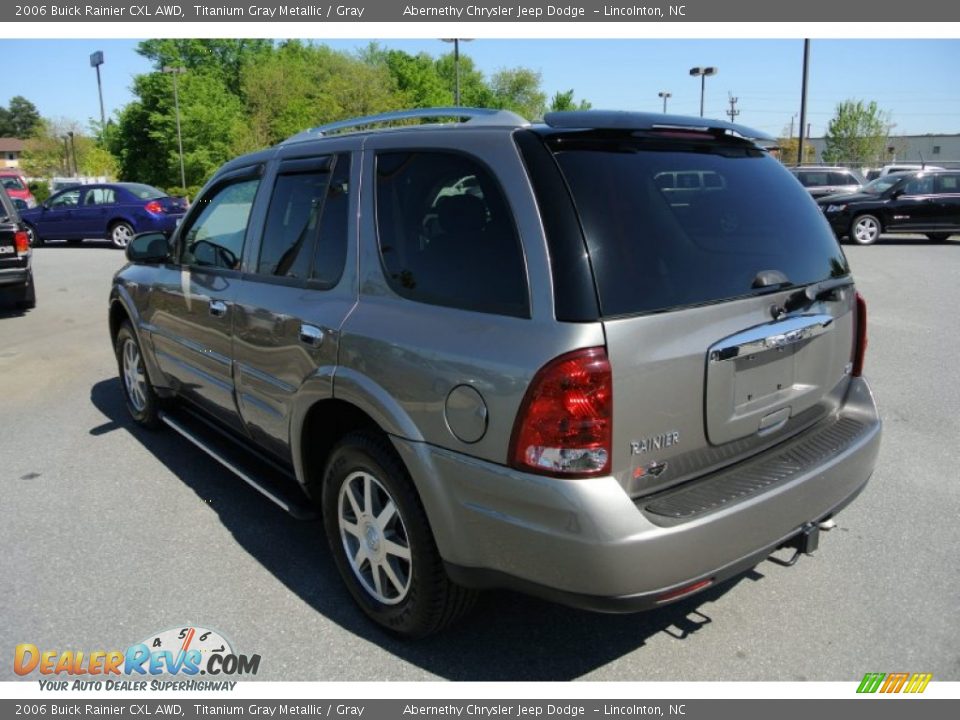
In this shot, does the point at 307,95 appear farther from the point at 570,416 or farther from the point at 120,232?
the point at 570,416

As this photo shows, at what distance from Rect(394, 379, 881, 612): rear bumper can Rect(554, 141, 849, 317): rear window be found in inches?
23.8

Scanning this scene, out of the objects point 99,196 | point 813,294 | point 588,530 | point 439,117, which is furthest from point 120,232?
point 588,530

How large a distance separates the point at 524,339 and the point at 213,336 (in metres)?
2.34

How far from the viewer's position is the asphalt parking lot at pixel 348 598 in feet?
9.39

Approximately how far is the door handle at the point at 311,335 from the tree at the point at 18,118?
151 meters

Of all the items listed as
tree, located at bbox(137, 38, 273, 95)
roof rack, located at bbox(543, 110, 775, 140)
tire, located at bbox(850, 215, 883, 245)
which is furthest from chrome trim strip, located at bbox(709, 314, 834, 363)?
tree, located at bbox(137, 38, 273, 95)

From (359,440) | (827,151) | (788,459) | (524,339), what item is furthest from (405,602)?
(827,151)

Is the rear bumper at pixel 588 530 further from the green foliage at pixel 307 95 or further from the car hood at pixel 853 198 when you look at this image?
the green foliage at pixel 307 95

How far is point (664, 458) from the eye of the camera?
7.97ft

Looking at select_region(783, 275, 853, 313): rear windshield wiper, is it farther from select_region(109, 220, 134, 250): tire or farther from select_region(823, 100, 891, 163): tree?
select_region(823, 100, 891, 163): tree

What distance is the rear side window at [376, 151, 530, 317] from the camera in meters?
2.49

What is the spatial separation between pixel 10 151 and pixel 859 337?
444 ft

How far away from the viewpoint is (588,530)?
223 centimetres

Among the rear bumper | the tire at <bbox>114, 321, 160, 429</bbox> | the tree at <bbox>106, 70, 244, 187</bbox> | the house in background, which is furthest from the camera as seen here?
the house in background
